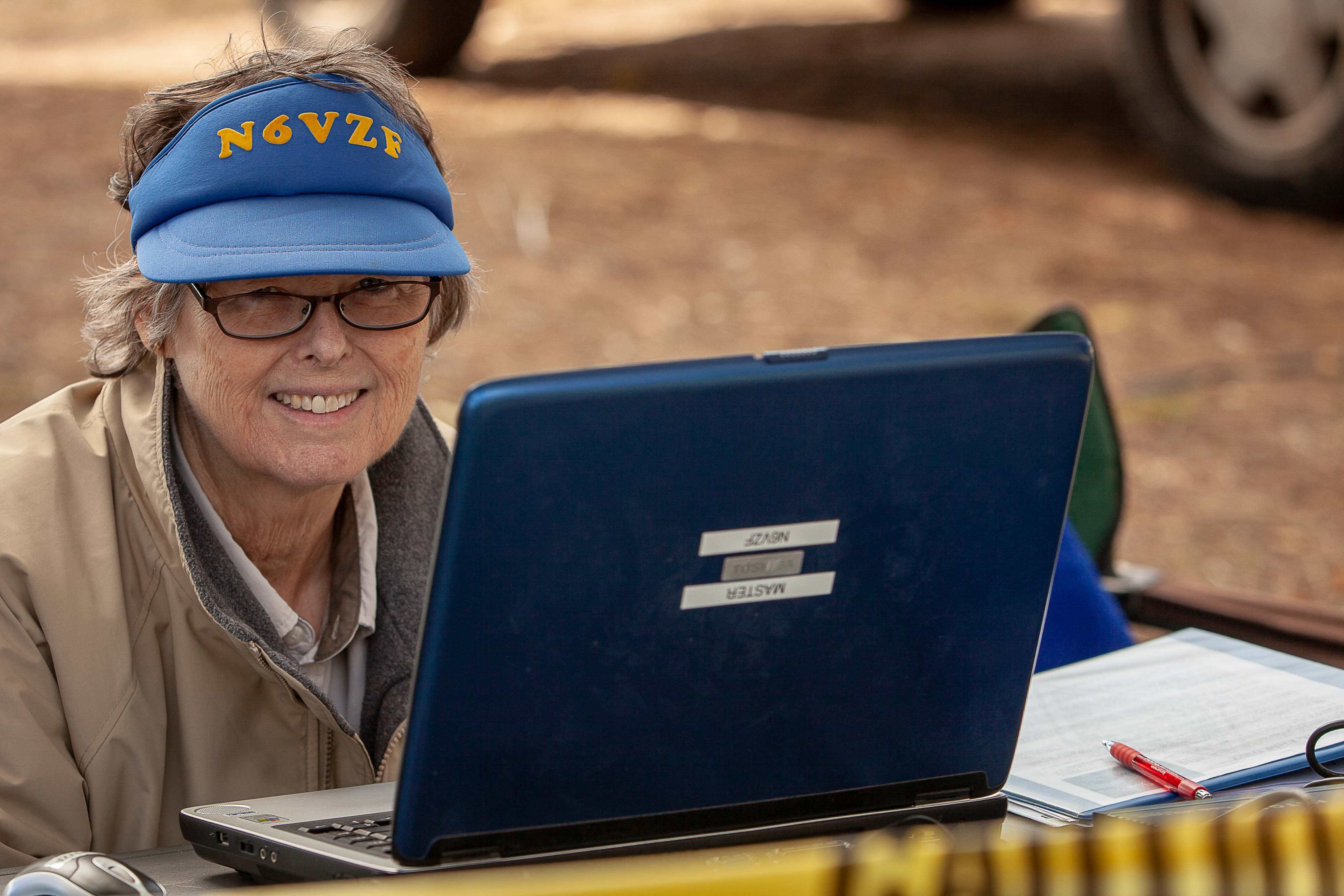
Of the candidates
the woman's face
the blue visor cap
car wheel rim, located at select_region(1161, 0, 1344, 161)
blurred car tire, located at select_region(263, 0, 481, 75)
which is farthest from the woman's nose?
blurred car tire, located at select_region(263, 0, 481, 75)

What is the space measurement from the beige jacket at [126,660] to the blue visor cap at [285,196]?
0.78ft

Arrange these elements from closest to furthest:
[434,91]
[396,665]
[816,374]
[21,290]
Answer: [816,374]
[396,665]
[21,290]
[434,91]

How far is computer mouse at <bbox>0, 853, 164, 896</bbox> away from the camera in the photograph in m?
1.26

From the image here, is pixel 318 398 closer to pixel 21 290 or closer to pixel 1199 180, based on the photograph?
pixel 21 290

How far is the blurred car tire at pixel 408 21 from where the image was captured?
7.89 meters

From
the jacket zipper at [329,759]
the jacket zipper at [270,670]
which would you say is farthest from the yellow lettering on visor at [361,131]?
the jacket zipper at [329,759]

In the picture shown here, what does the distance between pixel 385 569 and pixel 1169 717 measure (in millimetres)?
1064

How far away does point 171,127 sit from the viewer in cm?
193

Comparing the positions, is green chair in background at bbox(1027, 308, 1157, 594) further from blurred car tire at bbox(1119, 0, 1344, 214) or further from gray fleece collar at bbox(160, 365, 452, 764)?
blurred car tire at bbox(1119, 0, 1344, 214)

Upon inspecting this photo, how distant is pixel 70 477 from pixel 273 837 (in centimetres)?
65

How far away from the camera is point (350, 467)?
1905mm

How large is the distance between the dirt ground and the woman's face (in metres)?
2.94

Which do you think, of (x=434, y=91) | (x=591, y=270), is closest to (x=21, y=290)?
(x=591, y=270)

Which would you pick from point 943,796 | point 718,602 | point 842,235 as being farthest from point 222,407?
point 842,235
